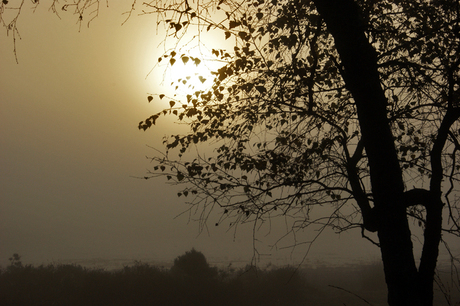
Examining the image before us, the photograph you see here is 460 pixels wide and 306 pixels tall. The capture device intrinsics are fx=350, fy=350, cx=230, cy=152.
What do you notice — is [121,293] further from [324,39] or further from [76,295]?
[324,39]

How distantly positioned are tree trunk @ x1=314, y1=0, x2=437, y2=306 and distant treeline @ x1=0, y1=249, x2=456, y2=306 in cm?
2570

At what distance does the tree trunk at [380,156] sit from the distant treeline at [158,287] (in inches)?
1012

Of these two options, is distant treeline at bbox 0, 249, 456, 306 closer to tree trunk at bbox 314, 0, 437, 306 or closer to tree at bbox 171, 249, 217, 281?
tree at bbox 171, 249, 217, 281

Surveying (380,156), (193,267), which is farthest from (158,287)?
(380,156)

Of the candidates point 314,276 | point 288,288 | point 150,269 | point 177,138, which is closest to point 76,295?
point 150,269

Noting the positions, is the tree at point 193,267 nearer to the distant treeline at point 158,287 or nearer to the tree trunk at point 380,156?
the distant treeline at point 158,287

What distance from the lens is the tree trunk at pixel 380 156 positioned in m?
4.71

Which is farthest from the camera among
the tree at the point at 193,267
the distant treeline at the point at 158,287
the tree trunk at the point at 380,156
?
the tree at the point at 193,267

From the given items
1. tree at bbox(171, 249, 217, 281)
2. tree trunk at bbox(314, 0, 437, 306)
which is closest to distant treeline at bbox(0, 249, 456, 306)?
tree at bbox(171, 249, 217, 281)

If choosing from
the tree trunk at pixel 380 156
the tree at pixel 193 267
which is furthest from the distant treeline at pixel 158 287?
the tree trunk at pixel 380 156

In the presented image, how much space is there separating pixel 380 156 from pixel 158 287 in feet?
92.2

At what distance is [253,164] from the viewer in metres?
7.90

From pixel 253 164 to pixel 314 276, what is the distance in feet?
164

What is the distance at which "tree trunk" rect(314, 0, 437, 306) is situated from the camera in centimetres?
471
